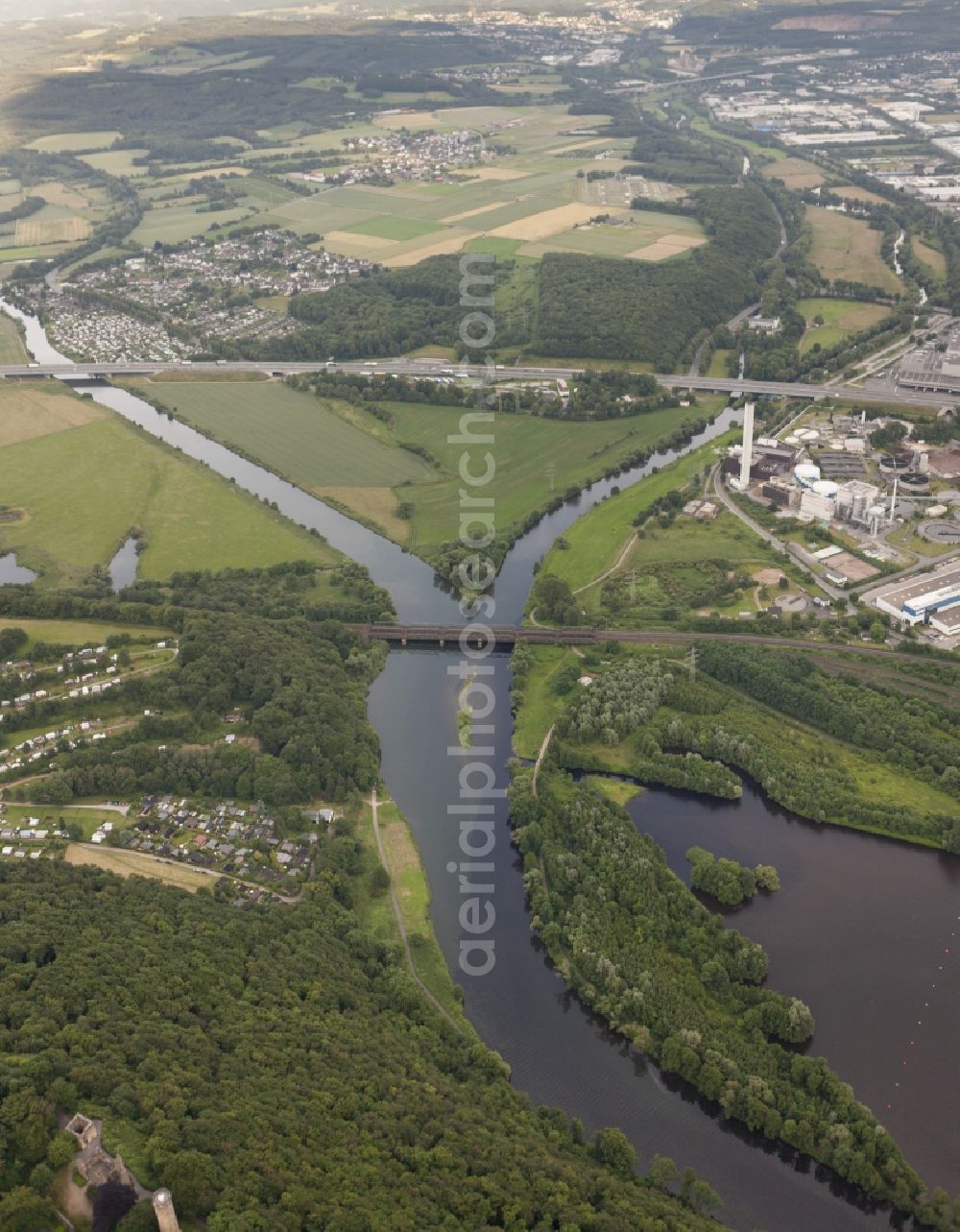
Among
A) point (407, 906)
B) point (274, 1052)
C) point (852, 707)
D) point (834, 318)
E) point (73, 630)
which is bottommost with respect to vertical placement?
point (73, 630)

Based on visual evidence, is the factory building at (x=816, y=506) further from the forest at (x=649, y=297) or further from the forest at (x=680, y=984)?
the forest at (x=680, y=984)

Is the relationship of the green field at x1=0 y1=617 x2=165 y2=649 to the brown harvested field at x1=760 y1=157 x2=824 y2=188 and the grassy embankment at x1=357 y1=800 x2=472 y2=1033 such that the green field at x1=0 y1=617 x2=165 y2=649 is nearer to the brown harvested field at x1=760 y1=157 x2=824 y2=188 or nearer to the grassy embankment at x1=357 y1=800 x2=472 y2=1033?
the grassy embankment at x1=357 y1=800 x2=472 y2=1033

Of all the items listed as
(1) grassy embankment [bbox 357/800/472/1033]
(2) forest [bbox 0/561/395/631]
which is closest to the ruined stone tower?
(1) grassy embankment [bbox 357/800/472/1033]

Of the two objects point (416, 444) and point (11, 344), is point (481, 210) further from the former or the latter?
point (416, 444)

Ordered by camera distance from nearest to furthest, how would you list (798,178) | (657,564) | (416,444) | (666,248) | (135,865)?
(135,865) < (657,564) < (416,444) < (666,248) < (798,178)

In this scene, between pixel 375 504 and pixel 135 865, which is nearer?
pixel 135 865

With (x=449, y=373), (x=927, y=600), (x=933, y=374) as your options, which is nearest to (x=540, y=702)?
(x=927, y=600)
